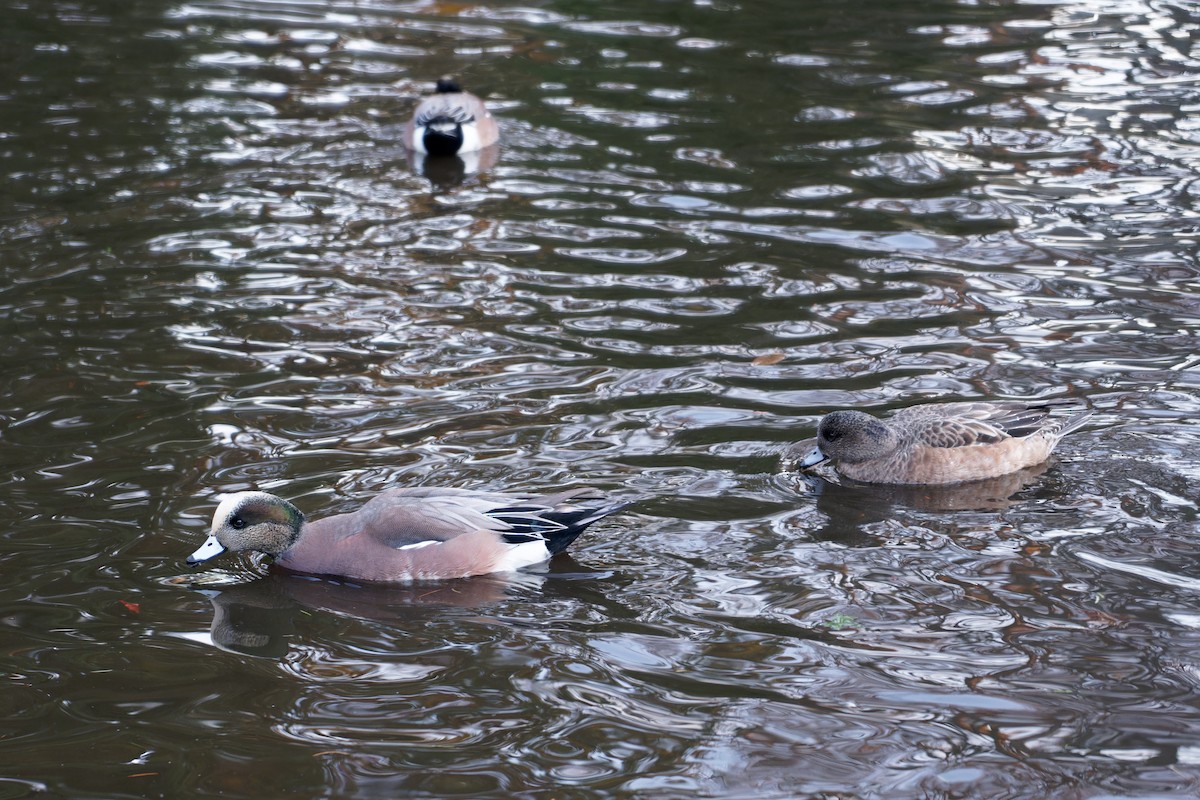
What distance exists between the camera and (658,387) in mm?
7918

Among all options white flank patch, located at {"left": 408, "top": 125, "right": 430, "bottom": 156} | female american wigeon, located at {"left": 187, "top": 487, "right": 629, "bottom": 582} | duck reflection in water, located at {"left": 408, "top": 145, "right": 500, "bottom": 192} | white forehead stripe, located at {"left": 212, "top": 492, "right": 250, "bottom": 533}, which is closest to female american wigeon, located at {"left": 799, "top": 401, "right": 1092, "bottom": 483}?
female american wigeon, located at {"left": 187, "top": 487, "right": 629, "bottom": 582}

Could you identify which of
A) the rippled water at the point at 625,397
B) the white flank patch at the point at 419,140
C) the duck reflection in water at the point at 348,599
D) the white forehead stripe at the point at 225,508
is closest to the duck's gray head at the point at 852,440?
the rippled water at the point at 625,397

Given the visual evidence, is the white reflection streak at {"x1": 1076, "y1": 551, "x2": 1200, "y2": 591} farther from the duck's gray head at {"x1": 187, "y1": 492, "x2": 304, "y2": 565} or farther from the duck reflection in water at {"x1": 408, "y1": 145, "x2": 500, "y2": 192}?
the duck reflection in water at {"x1": 408, "y1": 145, "x2": 500, "y2": 192}

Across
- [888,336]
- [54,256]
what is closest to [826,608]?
[888,336]

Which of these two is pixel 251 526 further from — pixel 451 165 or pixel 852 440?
pixel 451 165

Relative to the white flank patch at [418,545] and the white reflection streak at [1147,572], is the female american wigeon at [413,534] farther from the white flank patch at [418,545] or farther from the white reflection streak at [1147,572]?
the white reflection streak at [1147,572]

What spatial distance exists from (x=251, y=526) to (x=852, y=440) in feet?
9.58

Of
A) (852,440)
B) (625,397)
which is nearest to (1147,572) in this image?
(852,440)

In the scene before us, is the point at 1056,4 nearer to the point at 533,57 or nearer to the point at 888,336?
the point at 533,57

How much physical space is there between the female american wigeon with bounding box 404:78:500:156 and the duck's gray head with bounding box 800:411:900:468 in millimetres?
6430

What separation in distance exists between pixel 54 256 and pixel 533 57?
6.66 m

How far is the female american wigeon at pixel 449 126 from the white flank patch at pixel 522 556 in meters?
6.91

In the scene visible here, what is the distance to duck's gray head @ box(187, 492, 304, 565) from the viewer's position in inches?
242

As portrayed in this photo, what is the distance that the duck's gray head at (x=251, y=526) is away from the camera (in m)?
6.15
